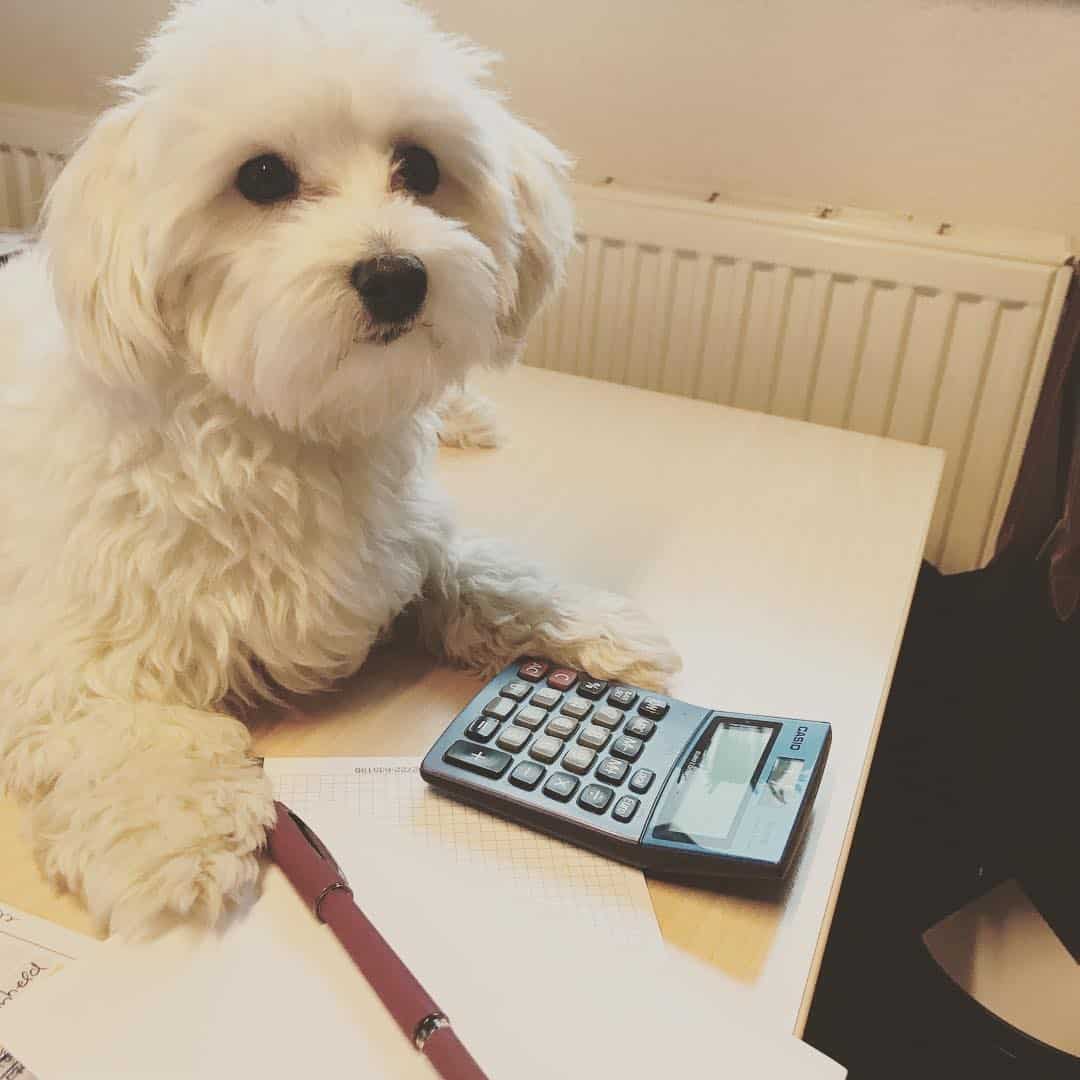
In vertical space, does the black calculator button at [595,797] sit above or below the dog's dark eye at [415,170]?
below

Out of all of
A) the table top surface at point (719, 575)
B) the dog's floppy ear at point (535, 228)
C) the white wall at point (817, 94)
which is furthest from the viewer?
the white wall at point (817, 94)

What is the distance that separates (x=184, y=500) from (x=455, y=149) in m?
0.31

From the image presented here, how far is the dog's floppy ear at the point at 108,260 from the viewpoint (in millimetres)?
633

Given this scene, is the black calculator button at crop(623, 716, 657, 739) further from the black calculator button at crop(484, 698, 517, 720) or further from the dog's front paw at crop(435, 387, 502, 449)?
the dog's front paw at crop(435, 387, 502, 449)

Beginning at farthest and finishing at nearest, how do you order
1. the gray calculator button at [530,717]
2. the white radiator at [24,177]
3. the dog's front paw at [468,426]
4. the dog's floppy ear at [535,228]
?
the white radiator at [24,177] → the dog's front paw at [468,426] → the dog's floppy ear at [535,228] → the gray calculator button at [530,717]

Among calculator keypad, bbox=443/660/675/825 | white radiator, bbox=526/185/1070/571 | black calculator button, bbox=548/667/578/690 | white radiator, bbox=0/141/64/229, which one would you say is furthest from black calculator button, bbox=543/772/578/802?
white radiator, bbox=0/141/64/229

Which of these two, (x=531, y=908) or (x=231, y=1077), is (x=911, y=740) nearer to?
(x=531, y=908)

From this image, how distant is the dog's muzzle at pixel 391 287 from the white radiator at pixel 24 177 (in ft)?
5.23

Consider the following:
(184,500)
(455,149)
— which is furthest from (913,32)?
(184,500)

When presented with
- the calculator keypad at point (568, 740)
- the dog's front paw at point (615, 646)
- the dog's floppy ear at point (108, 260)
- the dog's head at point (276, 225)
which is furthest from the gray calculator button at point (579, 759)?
the dog's floppy ear at point (108, 260)

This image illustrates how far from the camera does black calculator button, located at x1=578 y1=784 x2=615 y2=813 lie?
63cm

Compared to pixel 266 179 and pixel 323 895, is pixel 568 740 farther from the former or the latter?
pixel 266 179

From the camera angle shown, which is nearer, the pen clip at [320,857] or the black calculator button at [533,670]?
the pen clip at [320,857]

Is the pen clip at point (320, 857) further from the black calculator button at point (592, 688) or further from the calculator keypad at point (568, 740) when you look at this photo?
the black calculator button at point (592, 688)
